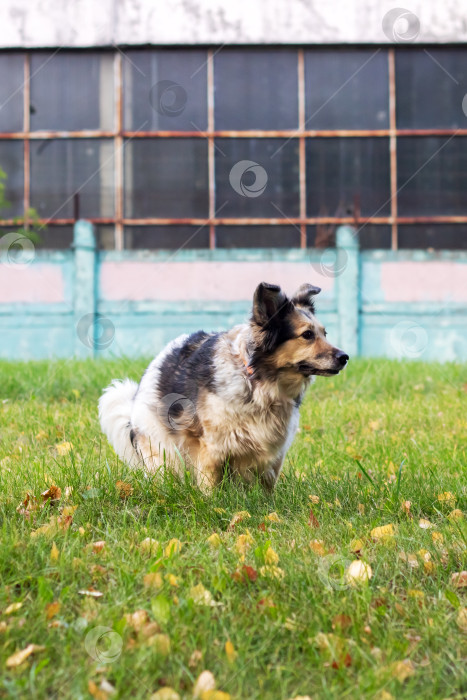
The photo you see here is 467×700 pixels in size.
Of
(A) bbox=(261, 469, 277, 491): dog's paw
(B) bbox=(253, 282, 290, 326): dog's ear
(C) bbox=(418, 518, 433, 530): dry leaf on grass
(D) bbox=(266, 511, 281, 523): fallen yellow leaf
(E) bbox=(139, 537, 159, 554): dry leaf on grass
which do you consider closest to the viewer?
(E) bbox=(139, 537, 159, 554): dry leaf on grass

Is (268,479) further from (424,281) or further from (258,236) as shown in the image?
(258,236)

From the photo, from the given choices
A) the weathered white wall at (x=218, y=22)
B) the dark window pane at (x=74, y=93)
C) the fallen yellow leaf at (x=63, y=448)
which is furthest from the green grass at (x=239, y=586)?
the weathered white wall at (x=218, y=22)

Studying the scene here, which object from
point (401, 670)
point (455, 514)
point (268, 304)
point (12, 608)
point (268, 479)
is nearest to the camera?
point (401, 670)

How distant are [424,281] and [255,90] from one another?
4444mm

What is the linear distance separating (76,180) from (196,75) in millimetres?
2754

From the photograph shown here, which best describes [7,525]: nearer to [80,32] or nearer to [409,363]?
[409,363]

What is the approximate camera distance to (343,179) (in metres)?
12.1

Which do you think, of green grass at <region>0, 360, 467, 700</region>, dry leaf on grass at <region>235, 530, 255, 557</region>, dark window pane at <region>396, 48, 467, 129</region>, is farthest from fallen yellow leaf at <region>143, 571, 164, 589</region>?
dark window pane at <region>396, 48, 467, 129</region>

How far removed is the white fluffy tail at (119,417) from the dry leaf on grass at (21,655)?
6.65 feet
